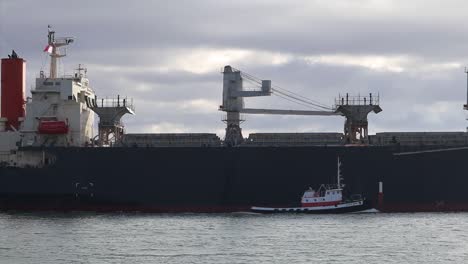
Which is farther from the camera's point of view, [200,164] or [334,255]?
[200,164]

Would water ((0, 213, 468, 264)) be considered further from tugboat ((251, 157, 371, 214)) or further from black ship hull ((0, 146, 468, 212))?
black ship hull ((0, 146, 468, 212))

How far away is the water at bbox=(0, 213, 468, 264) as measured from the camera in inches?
2056

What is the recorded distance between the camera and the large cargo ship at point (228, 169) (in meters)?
75.0

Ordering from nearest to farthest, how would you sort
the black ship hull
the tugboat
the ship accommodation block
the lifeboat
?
the tugboat
the black ship hull
the lifeboat
the ship accommodation block

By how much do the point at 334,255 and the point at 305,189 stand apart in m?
22.4

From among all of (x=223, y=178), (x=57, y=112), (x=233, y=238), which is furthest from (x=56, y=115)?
(x=233, y=238)

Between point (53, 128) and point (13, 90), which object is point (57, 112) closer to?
point (53, 128)

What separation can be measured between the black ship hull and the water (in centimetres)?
194

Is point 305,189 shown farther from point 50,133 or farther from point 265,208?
point 50,133

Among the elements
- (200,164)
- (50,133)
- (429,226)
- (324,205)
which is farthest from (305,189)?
(50,133)

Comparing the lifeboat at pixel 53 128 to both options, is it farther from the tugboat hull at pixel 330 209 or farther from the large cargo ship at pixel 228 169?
the tugboat hull at pixel 330 209

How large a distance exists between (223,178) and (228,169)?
0.69m

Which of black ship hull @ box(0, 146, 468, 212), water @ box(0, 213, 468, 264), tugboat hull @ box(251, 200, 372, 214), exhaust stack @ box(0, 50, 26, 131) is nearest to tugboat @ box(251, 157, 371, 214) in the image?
tugboat hull @ box(251, 200, 372, 214)

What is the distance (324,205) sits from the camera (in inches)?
2911
